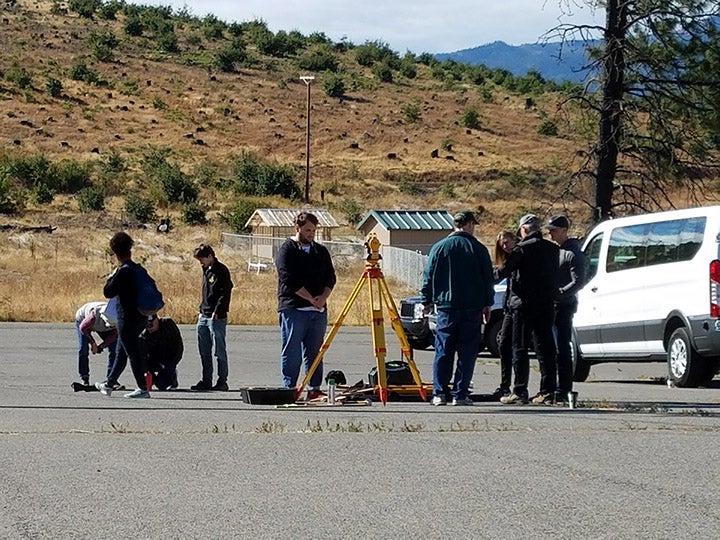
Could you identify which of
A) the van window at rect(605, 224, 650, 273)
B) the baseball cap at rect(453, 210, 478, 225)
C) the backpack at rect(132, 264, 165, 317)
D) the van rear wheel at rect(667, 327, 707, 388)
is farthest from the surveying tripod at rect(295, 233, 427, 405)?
the van window at rect(605, 224, 650, 273)

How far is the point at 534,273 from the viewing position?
40.1ft

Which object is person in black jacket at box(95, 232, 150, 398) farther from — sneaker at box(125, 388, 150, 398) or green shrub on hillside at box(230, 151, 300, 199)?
green shrub on hillside at box(230, 151, 300, 199)

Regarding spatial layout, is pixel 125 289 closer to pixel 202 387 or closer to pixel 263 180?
pixel 202 387

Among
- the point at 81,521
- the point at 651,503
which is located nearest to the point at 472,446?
the point at 651,503

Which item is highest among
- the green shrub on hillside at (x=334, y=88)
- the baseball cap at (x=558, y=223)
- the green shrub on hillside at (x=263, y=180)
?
the green shrub on hillside at (x=334, y=88)

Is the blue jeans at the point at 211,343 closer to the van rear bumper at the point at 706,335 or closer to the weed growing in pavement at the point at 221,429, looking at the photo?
the weed growing in pavement at the point at 221,429

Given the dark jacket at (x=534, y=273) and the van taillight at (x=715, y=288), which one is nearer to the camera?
the dark jacket at (x=534, y=273)

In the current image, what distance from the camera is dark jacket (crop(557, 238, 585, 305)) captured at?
40.7 feet

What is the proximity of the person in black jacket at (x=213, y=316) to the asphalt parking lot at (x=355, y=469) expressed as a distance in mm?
1279

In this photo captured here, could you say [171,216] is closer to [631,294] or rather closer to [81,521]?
[631,294]

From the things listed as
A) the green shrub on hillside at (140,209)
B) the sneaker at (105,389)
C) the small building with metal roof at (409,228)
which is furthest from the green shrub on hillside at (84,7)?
the sneaker at (105,389)

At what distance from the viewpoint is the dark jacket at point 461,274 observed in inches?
465

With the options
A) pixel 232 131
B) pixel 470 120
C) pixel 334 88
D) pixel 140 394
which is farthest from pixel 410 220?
pixel 334 88

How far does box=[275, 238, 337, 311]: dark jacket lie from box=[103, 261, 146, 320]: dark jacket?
165 centimetres
